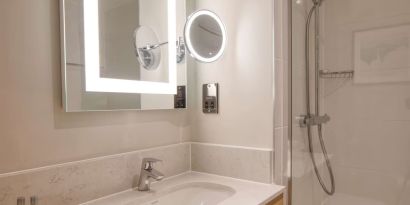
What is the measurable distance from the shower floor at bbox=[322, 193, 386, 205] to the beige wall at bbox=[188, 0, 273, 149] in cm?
79

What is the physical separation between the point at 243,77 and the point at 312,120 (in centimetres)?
57

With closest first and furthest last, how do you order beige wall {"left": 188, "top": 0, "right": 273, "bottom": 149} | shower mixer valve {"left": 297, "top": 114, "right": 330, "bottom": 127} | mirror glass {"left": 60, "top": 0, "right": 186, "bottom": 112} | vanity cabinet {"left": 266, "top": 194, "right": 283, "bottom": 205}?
mirror glass {"left": 60, "top": 0, "right": 186, "bottom": 112}
vanity cabinet {"left": 266, "top": 194, "right": 283, "bottom": 205}
beige wall {"left": 188, "top": 0, "right": 273, "bottom": 149}
shower mixer valve {"left": 297, "top": 114, "right": 330, "bottom": 127}

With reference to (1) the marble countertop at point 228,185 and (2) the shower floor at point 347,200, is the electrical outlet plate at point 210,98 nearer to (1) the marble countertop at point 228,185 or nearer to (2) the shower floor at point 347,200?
(1) the marble countertop at point 228,185

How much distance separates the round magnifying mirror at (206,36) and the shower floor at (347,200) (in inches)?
44.9

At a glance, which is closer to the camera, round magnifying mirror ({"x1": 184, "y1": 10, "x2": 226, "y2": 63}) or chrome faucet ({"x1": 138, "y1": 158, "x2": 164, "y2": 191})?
chrome faucet ({"x1": 138, "y1": 158, "x2": 164, "y2": 191})

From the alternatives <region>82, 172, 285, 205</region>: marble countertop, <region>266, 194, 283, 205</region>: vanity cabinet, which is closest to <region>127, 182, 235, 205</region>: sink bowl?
<region>82, 172, 285, 205</region>: marble countertop

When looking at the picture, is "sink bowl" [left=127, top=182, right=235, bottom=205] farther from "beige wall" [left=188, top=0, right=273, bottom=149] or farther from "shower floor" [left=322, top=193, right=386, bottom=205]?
"shower floor" [left=322, top=193, right=386, bottom=205]

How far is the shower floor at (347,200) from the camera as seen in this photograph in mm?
1576

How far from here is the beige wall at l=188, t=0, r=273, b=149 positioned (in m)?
1.19

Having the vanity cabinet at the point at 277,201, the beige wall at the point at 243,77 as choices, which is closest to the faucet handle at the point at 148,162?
the beige wall at the point at 243,77

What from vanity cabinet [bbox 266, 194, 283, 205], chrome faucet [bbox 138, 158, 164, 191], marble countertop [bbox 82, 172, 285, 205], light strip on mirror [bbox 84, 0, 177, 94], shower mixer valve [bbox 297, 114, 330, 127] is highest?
light strip on mirror [bbox 84, 0, 177, 94]

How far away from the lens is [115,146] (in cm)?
108

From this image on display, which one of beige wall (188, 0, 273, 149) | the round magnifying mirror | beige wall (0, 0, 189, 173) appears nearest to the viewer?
beige wall (0, 0, 189, 173)

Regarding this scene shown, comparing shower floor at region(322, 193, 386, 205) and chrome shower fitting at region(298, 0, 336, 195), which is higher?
chrome shower fitting at region(298, 0, 336, 195)
